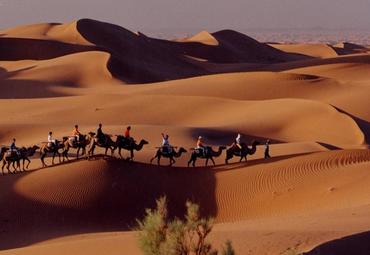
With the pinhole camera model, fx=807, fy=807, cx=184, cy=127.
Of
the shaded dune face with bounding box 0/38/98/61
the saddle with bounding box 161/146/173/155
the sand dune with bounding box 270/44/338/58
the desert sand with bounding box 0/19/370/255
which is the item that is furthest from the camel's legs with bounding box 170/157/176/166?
the sand dune with bounding box 270/44/338/58

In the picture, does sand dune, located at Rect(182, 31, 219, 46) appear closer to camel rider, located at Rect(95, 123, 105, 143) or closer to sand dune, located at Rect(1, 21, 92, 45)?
sand dune, located at Rect(1, 21, 92, 45)

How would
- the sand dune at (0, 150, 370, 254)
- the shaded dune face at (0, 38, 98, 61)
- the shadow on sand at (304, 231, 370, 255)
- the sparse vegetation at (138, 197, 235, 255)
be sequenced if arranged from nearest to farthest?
the sparse vegetation at (138, 197, 235, 255) → the shadow on sand at (304, 231, 370, 255) → the sand dune at (0, 150, 370, 254) → the shaded dune face at (0, 38, 98, 61)

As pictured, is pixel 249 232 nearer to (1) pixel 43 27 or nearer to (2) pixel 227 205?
(2) pixel 227 205

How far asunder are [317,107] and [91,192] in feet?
52.2

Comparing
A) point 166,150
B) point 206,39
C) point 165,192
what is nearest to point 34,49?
point 206,39

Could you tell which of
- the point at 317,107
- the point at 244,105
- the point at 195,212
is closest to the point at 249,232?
the point at 195,212

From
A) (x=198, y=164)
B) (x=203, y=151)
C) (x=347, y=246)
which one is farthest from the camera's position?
(x=198, y=164)

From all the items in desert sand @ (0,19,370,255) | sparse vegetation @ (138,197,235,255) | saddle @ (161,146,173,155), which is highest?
sparse vegetation @ (138,197,235,255)

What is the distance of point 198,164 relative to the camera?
855 inches

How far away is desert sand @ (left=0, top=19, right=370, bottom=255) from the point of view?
13.4m

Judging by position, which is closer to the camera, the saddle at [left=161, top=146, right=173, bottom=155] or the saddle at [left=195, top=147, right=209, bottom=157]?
the saddle at [left=161, top=146, right=173, bottom=155]

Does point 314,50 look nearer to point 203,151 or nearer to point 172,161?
point 172,161

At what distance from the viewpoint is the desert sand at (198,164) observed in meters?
13.4

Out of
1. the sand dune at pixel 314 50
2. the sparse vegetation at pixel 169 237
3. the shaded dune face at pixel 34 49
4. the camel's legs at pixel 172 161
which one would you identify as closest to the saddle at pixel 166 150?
the camel's legs at pixel 172 161
